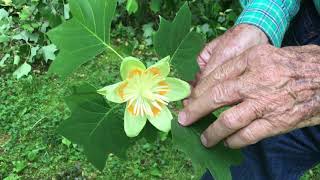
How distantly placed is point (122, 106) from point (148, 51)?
2.11 metres

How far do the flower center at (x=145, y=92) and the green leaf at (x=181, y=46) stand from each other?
0.07 meters

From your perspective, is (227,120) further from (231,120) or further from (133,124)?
(133,124)

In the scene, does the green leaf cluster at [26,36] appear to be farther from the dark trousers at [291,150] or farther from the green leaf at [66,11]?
the dark trousers at [291,150]

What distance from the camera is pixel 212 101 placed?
1.18 m

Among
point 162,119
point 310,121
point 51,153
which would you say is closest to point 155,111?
point 162,119

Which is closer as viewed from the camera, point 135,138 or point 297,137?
point 135,138

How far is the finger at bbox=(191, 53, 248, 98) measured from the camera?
1219mm

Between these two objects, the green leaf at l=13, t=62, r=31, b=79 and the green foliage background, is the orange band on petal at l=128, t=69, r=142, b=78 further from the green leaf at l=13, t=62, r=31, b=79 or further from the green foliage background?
the green leaf at l=13, t=62, r=31, b=79

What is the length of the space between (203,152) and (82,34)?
36cm

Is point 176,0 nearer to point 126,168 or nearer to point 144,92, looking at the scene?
point 126,168

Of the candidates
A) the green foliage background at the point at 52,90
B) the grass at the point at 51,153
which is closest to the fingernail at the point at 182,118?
the green foliage background at the point at 52,90

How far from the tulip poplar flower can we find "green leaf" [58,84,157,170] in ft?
0.20

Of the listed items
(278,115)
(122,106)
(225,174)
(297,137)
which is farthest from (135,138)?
(297,137)

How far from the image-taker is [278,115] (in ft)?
3.92
